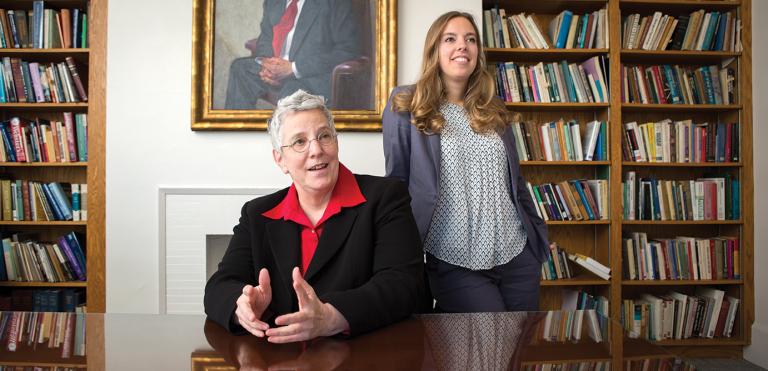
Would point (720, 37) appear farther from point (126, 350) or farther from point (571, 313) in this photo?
point (126, 350)

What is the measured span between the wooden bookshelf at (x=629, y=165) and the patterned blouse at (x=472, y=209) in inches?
62.8

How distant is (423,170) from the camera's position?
193 centimetres

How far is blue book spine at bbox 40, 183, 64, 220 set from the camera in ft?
11.0

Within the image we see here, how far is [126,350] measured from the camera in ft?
3.18

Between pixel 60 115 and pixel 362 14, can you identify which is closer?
pixel 362 14

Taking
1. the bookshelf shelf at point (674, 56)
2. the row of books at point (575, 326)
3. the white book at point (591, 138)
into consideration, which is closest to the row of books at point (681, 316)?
the white book at point (591, 138)

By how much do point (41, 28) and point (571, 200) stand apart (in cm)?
324

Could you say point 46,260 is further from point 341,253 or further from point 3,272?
point 341,253

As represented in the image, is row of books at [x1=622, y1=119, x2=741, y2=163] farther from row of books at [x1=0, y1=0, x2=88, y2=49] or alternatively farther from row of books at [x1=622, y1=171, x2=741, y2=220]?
row of books at [x1=0, y1=0, x2=88, y2=49]

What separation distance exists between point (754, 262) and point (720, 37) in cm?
139

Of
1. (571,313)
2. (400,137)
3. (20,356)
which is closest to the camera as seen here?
(20,356)

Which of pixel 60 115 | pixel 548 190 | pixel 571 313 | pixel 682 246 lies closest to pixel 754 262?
pixel 682 246

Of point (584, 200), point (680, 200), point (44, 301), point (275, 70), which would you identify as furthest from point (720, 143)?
point (44, 301)

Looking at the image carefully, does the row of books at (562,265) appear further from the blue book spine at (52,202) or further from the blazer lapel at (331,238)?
the blue book spine at (52,202)
